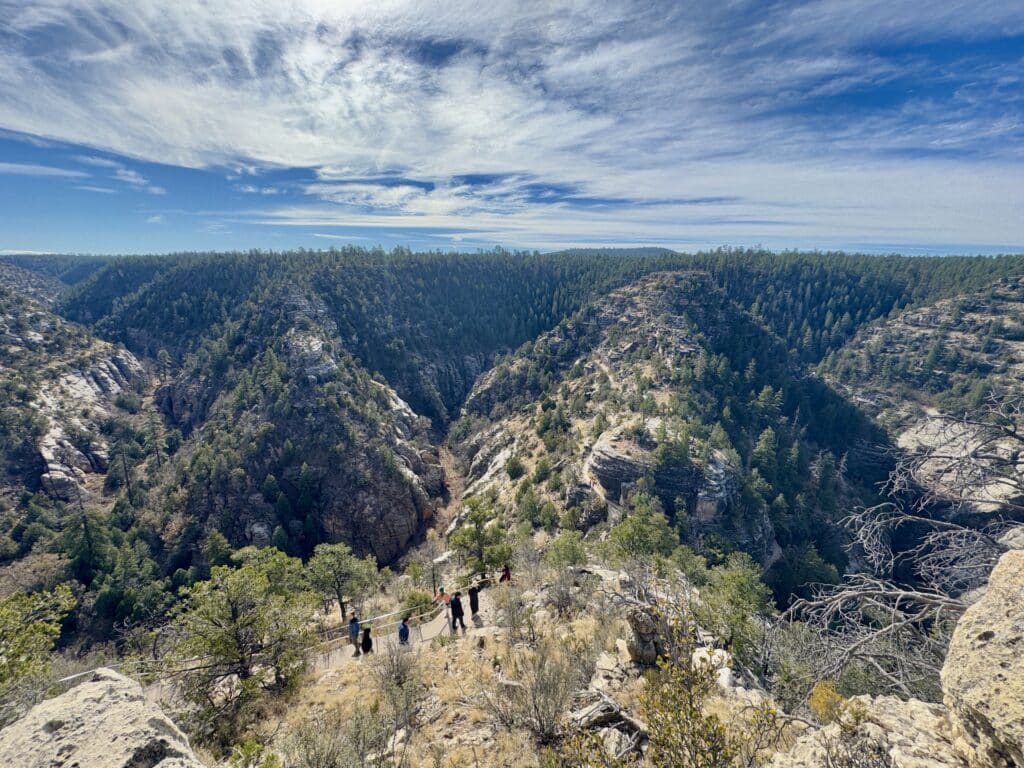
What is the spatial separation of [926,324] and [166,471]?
14701cm

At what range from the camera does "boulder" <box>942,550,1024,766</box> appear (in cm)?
388

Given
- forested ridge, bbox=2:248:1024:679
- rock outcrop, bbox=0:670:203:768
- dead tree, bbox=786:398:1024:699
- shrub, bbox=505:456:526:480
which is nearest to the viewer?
rock outcrop, bbox=0:670:203:768

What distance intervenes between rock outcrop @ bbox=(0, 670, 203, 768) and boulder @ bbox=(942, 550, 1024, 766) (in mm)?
8171

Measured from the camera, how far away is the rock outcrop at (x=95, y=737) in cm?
492

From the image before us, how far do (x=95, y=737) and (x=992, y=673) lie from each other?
31.8ft

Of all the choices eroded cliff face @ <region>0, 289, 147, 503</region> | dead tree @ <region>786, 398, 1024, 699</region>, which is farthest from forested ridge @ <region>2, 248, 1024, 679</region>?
dead tree @ <region>786, 398, 1024, 699</region>

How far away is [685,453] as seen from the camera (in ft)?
151

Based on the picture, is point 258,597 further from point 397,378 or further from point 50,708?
point 397,378

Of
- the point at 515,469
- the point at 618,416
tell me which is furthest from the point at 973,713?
the point at 515,469

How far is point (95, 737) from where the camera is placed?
5125 mm

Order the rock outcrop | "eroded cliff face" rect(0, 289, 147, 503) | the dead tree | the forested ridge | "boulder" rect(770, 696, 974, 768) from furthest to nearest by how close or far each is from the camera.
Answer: "eroded cliff face" rect(0, 289, 147, 503) < the forested ridge < the dead tree < the rock outcrop < "boulder" rect(770, 696, 974, 768)

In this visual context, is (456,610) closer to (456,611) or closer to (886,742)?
(456,611)

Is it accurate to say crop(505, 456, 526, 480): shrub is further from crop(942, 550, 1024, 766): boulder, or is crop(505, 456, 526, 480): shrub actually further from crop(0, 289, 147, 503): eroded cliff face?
crop(0, 289, 147, 503): eroded cliff face

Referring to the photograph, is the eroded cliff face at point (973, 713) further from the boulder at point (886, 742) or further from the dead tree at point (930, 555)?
the dead tree at point (930, 555)
